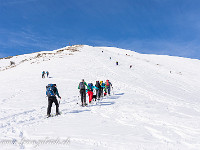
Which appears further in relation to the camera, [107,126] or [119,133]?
[107,126]

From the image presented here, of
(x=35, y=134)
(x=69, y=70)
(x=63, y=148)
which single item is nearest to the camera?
(x=63, y=148)

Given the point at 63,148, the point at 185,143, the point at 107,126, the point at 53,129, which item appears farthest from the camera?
the point at 107,126

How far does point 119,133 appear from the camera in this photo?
542 centimetres

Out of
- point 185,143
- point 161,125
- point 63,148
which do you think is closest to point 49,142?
point 63,148

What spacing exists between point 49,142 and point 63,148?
663 millimetres

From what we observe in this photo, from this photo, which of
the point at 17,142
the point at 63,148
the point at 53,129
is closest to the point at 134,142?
the point at 63,148

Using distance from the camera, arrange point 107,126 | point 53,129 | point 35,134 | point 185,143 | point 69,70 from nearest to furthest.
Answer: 1. point 185,143
2. point 35,134
3. point 53,129
4. point 107,126
5. point 69,70

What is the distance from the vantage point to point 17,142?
457 centimetres

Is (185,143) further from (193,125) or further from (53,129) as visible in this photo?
(53,129)

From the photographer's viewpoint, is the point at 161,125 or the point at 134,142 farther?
the point at 161,125

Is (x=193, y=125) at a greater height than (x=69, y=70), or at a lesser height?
lesser

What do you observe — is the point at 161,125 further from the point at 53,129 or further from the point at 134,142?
the point at 53,129

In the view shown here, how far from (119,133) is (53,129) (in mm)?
2615

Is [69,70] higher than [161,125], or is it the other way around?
[69,70]
